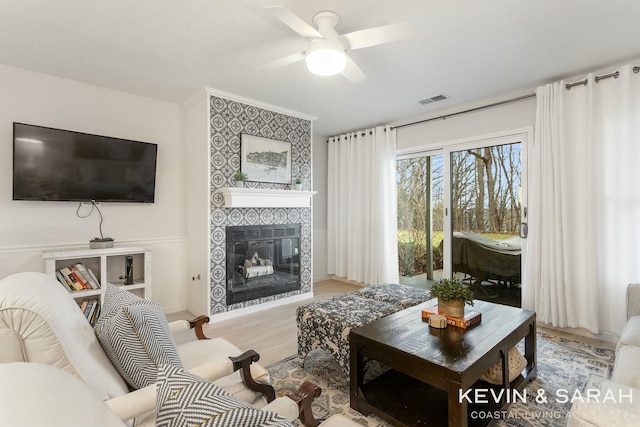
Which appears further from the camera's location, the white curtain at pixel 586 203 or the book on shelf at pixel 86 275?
the book on shelf at pixel 86 275

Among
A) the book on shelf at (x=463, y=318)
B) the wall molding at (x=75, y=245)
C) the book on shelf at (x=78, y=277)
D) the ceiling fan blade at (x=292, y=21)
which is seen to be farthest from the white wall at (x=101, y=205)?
the book on shelf at (x=463, y=318)

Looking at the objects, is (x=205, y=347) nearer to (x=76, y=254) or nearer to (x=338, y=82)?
(x=76, y=254)

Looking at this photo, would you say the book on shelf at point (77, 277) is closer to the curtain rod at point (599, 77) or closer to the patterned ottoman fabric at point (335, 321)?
the patterned ottoman fabric at point (335, 321)

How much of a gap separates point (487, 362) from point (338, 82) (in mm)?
2745

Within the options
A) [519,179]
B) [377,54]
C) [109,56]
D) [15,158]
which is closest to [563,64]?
[519,179]

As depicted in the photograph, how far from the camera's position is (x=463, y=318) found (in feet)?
6.40

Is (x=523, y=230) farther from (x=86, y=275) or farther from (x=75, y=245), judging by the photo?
(x=75, y=245)

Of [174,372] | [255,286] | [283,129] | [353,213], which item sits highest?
[283,129]

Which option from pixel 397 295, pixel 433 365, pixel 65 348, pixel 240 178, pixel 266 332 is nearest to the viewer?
pixel 65 348

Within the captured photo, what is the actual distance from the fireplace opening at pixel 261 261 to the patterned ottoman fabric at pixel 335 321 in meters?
1.45

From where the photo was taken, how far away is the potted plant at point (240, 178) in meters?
3.53

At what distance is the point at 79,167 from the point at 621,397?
13.5 feet

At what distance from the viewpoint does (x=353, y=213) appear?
16.3 feet

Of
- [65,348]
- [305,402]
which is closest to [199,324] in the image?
[65,348]
